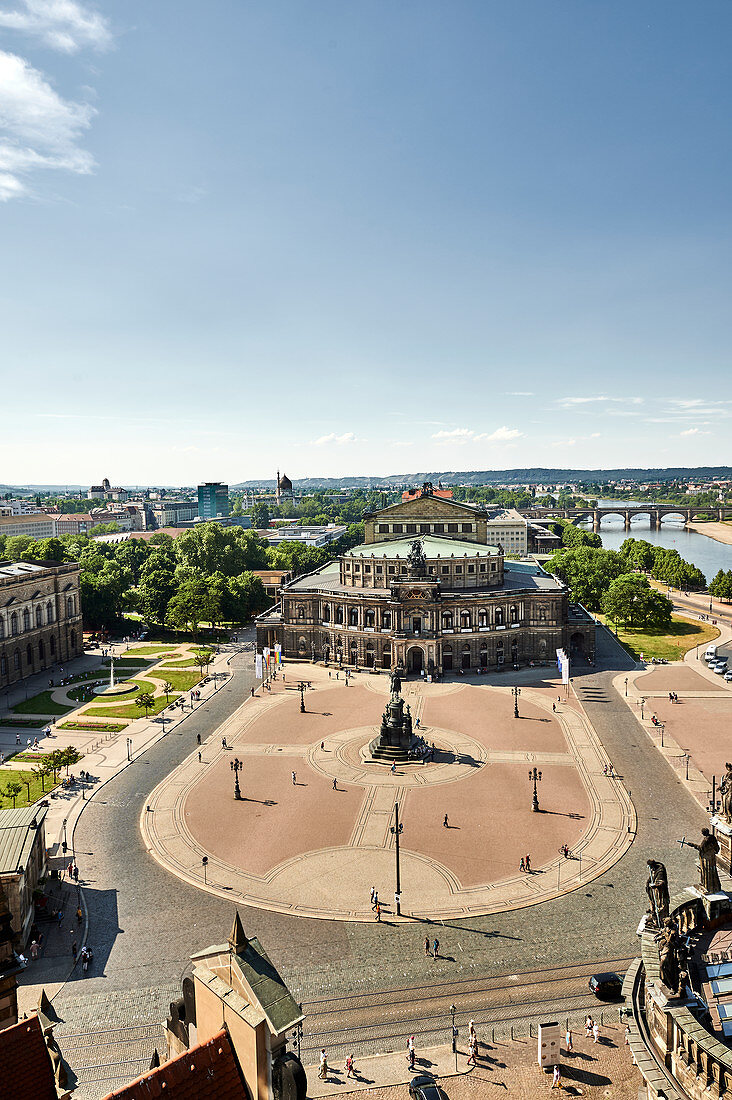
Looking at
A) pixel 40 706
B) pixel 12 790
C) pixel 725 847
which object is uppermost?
pixel 725 847

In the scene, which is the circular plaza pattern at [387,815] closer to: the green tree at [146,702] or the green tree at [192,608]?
the green tree at [146,702]

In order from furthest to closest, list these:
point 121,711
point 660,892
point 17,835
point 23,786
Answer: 1. point 121,711
2. point 23,786
3. point 17,835
4. point 660,892

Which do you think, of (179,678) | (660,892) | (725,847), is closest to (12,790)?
(179,678)

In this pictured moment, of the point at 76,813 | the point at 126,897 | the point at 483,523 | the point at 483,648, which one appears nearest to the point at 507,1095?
the point at 126,897

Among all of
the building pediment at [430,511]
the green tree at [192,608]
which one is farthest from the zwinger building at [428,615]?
the green tree at [192,608]

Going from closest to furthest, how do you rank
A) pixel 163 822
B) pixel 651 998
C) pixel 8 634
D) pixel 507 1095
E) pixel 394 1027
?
pixel 651 998
pixel 507 1095
pixel 394 1027
pixel 163 822
pixel 8 634

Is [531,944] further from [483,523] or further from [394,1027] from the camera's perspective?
[483,523]

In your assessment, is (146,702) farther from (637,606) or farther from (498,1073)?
(637,606)

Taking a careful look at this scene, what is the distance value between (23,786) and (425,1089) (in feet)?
141

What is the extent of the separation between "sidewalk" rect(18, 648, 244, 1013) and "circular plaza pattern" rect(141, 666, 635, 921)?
563 centimetres

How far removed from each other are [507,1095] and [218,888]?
2032cm

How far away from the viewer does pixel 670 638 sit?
106m

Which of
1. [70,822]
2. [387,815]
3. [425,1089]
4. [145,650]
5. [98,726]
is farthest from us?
[145,650]

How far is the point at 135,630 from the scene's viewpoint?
119438mm
